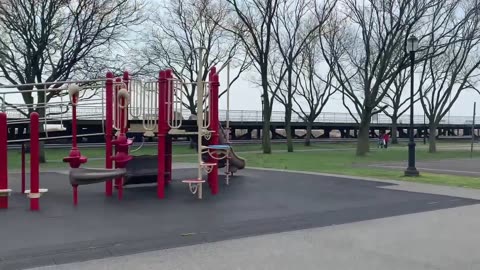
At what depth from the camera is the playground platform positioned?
6809mm

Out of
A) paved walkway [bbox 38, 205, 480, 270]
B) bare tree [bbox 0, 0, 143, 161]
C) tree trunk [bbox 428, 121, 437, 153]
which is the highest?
bare tree [bbox 0, 0, 143, 161]

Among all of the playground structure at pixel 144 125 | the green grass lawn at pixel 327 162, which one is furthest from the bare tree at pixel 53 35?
the playground structure at pixel 144 125

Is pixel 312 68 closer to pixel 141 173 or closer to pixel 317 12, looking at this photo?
pixel 317 12

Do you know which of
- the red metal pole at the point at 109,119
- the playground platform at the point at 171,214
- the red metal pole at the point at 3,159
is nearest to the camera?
the playground platform at the point at 171,214

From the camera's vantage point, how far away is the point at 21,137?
1257 cm

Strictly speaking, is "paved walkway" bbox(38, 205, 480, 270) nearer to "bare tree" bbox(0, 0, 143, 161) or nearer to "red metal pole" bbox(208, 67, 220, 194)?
"red metal pole" bbox(208, 67, 220, 194)

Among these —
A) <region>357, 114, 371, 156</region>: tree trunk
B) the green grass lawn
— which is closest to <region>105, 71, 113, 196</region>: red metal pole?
the green grass lawn

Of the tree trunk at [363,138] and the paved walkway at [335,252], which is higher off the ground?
the tree trunk at [363,138]

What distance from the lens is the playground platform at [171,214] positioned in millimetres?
6809

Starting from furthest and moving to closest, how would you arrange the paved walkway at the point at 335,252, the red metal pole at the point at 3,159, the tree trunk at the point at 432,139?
1. the tree trunk at the point at 432,139
2. the red metal pole at the point at 3,159
3. the paved walkway at the point at 335,252

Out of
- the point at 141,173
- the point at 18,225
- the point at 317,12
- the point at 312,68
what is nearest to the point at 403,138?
the point at 312,68

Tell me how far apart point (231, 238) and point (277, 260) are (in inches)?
50.0

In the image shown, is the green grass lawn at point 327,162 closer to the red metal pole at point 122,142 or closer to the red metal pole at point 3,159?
the red metal pole at point 122,142

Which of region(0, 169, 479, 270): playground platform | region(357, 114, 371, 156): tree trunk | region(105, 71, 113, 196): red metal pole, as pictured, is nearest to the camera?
region(0, 169, 479, 270): playground platform
